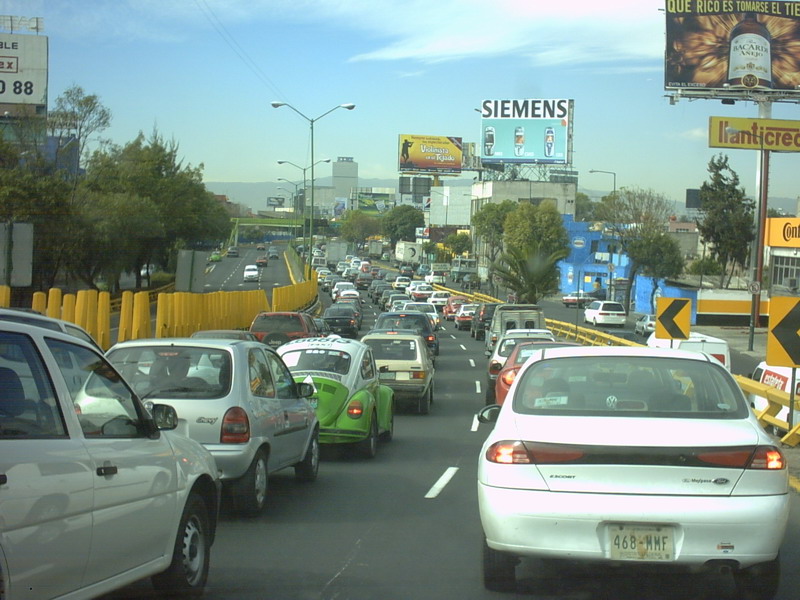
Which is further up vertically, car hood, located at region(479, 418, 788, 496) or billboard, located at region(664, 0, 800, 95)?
billboard, located at region(664, 0, 800, 95)

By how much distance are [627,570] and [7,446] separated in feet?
15.1

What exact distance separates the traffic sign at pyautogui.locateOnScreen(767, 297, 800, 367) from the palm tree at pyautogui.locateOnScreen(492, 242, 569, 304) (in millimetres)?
41291

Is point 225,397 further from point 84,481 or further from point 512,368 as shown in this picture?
point 512,368

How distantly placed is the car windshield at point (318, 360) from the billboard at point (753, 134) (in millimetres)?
45153

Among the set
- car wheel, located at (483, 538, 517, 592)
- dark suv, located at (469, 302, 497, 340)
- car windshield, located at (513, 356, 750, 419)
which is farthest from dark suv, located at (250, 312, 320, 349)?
car wheel, located at (483, 538, 517, 592)

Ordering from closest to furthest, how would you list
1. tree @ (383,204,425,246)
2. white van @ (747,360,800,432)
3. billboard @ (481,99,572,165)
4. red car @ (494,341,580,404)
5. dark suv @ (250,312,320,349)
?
white van @ (747,360,800,432) → red car @ (494,341,580,404) → dark suv @ (250,312,320,349) → billboard @ (481,99,572,165) → tree @ (383,204,425,246)

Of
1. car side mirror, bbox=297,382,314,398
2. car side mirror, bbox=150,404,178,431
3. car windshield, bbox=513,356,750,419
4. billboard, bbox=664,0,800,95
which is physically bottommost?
car side mirror, bbox=297,382,314,398

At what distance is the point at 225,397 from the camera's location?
8.67 metres

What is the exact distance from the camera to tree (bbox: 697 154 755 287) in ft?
217

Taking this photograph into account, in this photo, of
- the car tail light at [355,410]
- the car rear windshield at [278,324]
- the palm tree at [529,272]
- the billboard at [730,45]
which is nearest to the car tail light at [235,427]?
the car tail light at [355,410]

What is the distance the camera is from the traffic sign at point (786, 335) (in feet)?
42.7

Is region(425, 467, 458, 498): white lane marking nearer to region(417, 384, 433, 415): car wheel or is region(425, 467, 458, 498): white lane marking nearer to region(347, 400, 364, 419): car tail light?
region(347, 400, 364, 419): car tail light

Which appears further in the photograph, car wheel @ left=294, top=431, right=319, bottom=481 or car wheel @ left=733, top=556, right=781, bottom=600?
Answer: car wheel @ left=294, top=431, right=319, bottom=481

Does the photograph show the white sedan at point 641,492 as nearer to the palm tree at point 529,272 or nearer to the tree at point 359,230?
the palm tree at point 529,272
